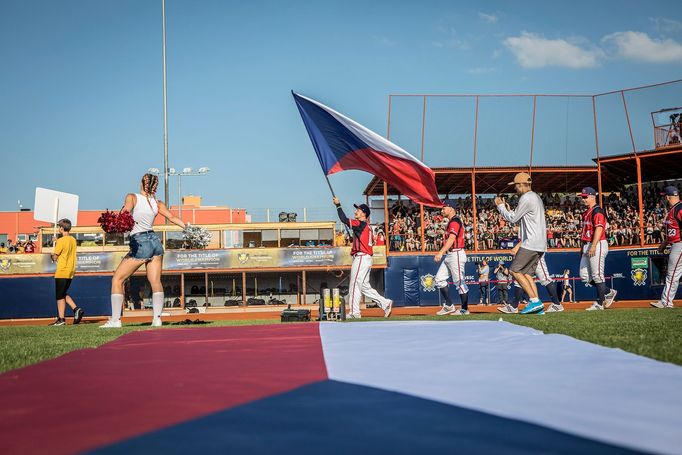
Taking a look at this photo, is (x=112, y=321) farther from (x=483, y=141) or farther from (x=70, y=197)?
(x=483, y=141)

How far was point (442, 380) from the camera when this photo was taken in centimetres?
334

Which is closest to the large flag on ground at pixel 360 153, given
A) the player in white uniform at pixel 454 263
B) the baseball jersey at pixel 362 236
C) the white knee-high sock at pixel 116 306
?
the baseball jersey at pixel 362 236

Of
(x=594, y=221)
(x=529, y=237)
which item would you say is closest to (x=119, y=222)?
(x=529, y=237)

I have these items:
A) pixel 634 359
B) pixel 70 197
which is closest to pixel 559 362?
pixel 634 359

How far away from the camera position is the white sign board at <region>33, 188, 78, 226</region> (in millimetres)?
11844

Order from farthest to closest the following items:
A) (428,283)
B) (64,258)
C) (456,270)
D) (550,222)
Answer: (550,222) → (428,283) → (456,270) → (64,258)

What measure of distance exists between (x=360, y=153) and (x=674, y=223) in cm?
550

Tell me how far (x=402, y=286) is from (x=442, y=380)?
2161 centimetres

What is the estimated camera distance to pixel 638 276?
23.7 meters

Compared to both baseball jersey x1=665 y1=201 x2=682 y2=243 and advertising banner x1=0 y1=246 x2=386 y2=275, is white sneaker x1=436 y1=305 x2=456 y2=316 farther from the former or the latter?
advertising banner x1=0 y1=246 x2=386 y2=275

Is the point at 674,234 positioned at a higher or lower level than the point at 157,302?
higher

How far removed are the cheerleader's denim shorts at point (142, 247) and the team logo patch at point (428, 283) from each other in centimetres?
1687

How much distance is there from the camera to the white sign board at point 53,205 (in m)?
11.8

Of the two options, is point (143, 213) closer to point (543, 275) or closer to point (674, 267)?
point (543, 275)
